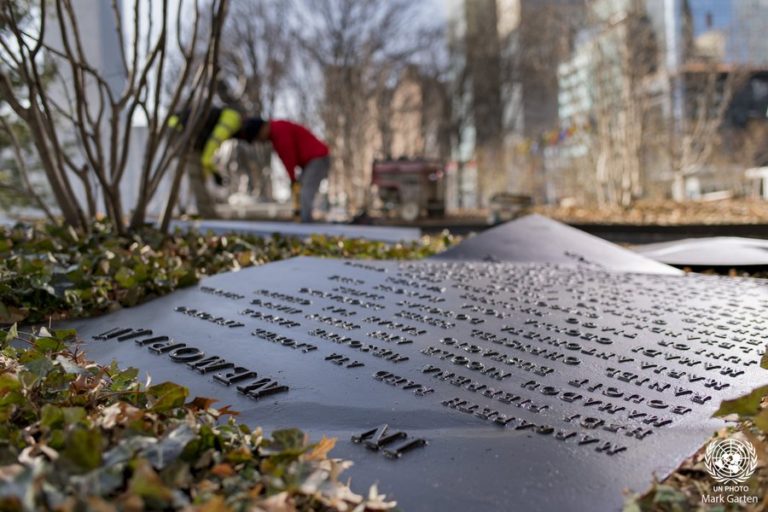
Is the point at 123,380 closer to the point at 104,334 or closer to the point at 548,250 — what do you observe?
the point at 104,334

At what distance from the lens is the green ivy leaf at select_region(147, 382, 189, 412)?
1.99 m

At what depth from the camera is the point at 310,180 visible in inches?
452

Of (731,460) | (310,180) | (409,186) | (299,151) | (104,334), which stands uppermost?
(299,151)

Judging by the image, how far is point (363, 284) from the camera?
3.81m

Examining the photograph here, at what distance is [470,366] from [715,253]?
14.1 ft

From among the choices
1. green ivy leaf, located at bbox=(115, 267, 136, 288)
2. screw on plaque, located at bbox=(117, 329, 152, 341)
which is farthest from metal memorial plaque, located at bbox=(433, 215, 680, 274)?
screw on plaque, located at bbox=(117, 329, 152, 341)

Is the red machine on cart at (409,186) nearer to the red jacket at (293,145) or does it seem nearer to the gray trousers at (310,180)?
the gray trousers at (310,180)

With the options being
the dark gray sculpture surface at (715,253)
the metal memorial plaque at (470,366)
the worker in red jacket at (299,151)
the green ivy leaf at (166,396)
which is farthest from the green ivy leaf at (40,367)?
the worker in red jacket at (299,151)

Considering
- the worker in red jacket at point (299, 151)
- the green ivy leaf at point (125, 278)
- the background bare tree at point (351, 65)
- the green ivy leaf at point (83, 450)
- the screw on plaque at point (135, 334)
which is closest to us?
the green ivy leaf at point (83, 450)

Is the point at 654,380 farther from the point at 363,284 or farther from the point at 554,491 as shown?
the point at 363,284

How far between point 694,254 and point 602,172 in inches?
604

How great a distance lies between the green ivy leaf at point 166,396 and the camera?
6.52ft

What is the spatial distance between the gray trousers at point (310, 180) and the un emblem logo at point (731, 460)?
9799 millimetres

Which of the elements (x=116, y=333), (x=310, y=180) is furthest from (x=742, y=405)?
(x=310, y=180)
